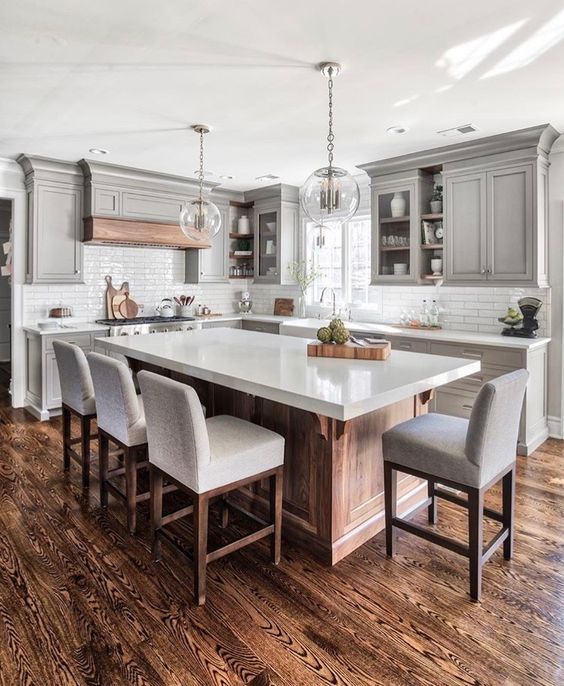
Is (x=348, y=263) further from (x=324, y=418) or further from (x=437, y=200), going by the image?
(x=324, y=418)

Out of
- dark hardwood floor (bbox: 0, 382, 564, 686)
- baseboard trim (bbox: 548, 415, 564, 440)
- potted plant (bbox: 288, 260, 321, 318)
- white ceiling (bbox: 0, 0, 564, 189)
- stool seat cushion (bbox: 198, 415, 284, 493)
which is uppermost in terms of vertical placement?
white ceiling (bbox: 0, 0, 564, 189)

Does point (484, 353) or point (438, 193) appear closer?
point (484, 353)

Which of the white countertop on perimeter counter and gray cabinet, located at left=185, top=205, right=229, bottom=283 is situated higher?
gray cabinet, located at left=185, top=205, right=229, bottom=283

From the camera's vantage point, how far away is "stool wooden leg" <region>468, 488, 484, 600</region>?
6.58 feet

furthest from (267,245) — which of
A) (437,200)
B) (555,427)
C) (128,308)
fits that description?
(555,427)

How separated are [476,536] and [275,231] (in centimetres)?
489

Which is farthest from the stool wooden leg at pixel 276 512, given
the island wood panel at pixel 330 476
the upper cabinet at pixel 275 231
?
the upper cabinet at pixel 275 231

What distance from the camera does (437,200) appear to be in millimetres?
4641

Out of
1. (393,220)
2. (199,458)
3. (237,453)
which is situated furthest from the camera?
(393,220)

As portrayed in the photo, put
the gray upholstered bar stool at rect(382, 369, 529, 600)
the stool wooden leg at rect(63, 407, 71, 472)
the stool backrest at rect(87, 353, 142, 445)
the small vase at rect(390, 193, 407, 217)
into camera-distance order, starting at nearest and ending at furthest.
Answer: the gray upholstered bar stool at rect(382, 369, 529, 600) < the stool backrest at rect(87, 353, 142, 445) < the stool wooden leg at rect(63, 407, 71, 472) < the small vase at rect(390, 193, 407, 217)

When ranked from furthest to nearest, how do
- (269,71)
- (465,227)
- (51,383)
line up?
(51,383) → (465,227) → (269,71)

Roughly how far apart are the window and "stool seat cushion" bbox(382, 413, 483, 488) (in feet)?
11.2

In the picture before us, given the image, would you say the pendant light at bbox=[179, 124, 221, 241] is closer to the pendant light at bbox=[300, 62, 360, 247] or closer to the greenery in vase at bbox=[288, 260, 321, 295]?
the pendant light at bbox=[300, 62, 360, 247]

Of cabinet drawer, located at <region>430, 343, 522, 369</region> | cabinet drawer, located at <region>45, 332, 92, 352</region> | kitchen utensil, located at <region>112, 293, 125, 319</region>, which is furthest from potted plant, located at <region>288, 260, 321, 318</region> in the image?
cabinet drawer, located at <region>45, 332, 92, 352</region>
